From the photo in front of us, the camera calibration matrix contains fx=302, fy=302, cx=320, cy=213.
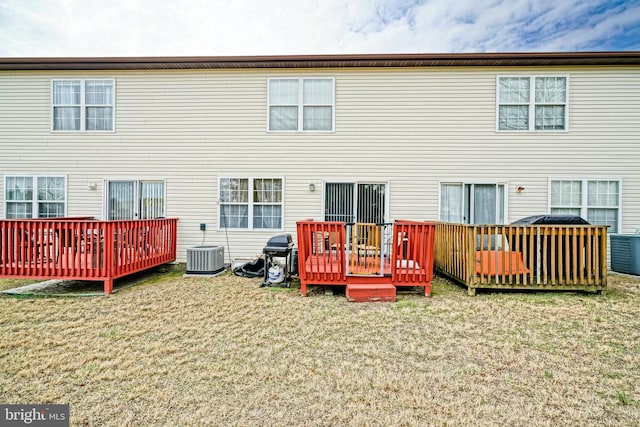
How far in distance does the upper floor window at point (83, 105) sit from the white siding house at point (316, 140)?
0.04 m

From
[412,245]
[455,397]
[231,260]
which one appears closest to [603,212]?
[412,245]

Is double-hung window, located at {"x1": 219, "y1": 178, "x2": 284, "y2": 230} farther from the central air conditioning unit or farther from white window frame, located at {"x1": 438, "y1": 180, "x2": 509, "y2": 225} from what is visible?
white window frame, located at {"x1": 438, "y1": 180, "x2": 509, "y2": 225}

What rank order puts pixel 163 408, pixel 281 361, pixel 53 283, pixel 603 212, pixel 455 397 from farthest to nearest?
pixel 603 212, pixel 53 283, pixel 281 361, pixel 455 397, pixel 163 408

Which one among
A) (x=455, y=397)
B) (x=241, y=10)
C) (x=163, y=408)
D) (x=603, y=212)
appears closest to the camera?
(x=163, y=408)

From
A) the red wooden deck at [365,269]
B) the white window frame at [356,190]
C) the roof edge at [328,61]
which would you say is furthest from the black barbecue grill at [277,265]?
the roof edge at [328,61]

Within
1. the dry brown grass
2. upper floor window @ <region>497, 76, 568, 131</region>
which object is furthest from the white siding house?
the dry brown grass

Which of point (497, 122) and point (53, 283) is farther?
point (497, 122)

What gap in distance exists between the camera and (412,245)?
588cm

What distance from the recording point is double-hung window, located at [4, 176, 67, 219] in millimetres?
8680

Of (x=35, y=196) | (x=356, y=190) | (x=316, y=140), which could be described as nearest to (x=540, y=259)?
(x=356, y=190)

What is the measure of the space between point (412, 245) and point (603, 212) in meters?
6.25

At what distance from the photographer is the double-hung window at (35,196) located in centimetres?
868

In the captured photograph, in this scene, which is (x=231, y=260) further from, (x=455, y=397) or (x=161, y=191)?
(x=455, y=397)

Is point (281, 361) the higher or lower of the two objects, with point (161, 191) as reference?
lower
